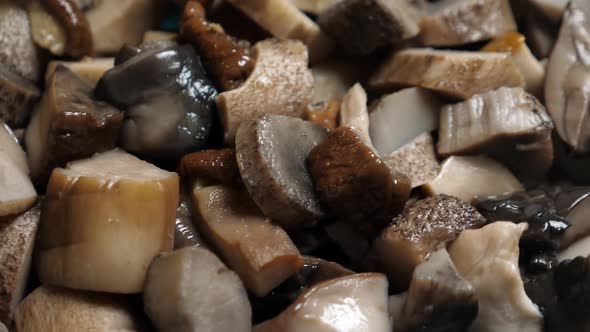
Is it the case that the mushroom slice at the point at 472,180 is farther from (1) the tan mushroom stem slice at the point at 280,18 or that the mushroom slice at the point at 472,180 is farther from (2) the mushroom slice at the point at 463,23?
Result: (1) the tan mushroom stem slice at the point at 280,18

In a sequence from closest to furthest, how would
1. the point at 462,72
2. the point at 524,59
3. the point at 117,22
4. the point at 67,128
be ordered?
the point at 67,128, the point at 462,72, the point at 524,59, the point at 117,22

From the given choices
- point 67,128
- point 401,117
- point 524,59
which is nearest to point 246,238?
point 67,128

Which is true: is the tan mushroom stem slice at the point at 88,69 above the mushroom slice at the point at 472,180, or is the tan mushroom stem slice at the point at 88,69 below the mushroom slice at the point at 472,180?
above

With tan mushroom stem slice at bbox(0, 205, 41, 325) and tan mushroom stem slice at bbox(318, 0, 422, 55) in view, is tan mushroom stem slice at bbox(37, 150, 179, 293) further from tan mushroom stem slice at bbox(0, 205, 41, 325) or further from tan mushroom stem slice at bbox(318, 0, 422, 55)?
tan mushroom stem slice at bbox(318, 0, 422, 55)

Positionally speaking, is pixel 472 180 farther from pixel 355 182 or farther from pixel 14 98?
pixel 14 98

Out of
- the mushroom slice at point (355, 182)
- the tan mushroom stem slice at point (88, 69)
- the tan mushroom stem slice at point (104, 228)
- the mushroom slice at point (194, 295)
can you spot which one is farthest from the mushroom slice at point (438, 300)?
the tan mushroom stem slice at point (88, 69)

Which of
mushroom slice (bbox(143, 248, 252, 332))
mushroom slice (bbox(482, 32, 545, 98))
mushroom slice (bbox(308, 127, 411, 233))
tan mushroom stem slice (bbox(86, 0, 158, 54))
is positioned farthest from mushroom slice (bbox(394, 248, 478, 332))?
tan mushroom stem slice (bbox(86, 0, 158, 54))
